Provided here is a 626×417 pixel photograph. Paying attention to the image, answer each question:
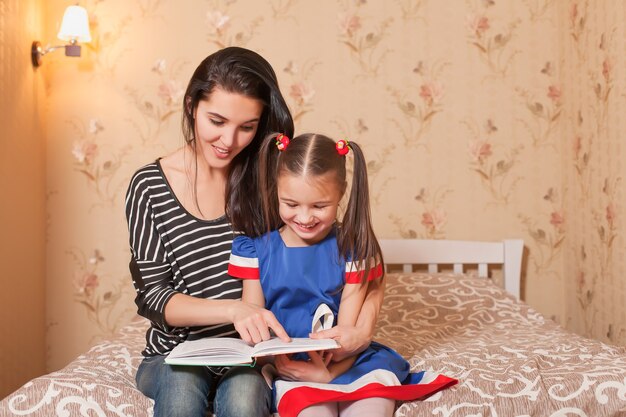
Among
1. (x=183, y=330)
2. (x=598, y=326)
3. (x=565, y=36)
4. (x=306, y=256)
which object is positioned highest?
(x=565, y=36)

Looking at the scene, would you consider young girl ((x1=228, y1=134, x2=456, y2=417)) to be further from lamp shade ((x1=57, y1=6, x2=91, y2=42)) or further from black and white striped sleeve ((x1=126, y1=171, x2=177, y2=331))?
lamp shade ((x1=57, y1=6, x2=91, y2=42))

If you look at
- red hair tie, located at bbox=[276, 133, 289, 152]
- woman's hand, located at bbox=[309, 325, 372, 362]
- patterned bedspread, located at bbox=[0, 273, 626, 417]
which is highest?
red hair tie, located at bbox=[276, 133, 289, 152]

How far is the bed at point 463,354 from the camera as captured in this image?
1580 mm

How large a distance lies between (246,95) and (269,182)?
223mm

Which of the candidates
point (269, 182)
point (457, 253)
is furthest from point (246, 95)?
point (457, 253)

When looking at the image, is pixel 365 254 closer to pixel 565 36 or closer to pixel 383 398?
pixel 383 398

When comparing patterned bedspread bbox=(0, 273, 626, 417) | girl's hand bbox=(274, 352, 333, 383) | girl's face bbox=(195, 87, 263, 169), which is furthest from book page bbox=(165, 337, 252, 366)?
girl's face bbox=(195, 87, 263, 169)

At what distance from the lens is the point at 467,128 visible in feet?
9.87

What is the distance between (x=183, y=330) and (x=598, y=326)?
1.77 meters

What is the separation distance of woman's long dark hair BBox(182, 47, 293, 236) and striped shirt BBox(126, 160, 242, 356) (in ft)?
0.25

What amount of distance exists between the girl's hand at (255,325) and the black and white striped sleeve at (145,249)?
8.0 inches

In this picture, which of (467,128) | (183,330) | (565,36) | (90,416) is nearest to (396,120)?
(467,128)

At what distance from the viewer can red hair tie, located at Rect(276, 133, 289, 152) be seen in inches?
65.6

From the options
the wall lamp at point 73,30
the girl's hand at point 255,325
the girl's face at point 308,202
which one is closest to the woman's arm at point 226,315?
the girl's hand at point 255,325
